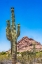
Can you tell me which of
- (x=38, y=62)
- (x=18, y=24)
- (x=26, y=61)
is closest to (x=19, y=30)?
(x=18, y=24)

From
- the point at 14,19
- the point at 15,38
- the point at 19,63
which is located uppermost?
the point at 14,19

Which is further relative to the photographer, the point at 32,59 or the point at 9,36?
the point at 32,59

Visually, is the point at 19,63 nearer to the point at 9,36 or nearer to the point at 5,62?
the point at 5,62

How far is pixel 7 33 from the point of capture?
68.2 ft

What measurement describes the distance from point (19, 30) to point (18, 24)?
55 cm

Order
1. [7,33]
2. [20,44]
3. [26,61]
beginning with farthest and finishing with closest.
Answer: [20,44] < [26,61] < [7,33]

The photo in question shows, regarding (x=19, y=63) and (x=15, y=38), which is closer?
(x=15, y=38)

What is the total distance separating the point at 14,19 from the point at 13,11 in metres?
0.73

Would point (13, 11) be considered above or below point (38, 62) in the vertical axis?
above

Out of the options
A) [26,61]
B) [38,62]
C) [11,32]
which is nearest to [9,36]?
[11,32]

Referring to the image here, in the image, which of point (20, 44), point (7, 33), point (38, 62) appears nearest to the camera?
point (7, 33)

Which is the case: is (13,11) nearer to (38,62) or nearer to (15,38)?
(15,38)

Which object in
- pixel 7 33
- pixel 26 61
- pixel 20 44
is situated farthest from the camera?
pixel 20 44

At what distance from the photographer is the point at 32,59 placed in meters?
32.7
